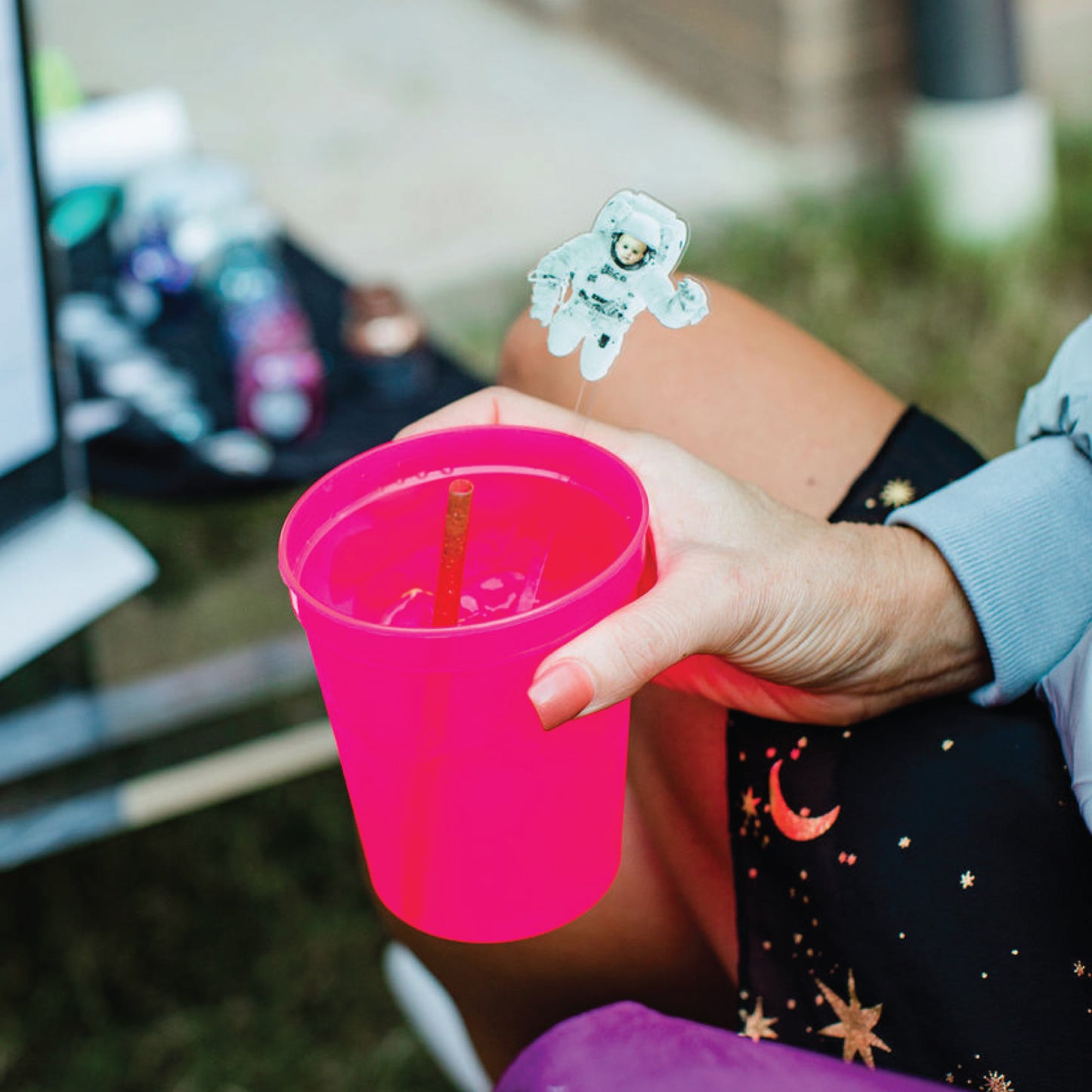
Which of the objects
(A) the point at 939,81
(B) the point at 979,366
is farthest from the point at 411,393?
(A) the point at 939,81

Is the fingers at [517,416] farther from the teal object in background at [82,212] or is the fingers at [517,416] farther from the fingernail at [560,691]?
the teal object in background at [82,212]

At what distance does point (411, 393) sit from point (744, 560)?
2.92 ft

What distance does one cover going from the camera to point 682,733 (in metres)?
0.83

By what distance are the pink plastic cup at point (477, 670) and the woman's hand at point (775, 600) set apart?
4 cm

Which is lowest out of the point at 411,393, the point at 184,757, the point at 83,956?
the point at 83,956

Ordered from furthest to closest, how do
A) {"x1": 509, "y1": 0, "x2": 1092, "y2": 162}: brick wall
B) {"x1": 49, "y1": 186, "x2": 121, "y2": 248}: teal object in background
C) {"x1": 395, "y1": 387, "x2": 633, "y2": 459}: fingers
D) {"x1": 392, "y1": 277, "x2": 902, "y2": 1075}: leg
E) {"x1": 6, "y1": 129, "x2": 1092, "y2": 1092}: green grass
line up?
1. {"x1": 509, "y1": 0, "x2": 1092, "y2": 162}: brick wall
2. {"x1": 49, "y1": 186, "x2": 121, "y2": 248}: teal object in background
3. {"x1": 6, "y1": 129, "x2": 1092, "y2": 1092}: green grass
4. {"x1": 392, "y1": 277, "x2": 902, "y2": 1075}: leg
5. {"x1": 395, "y1": 387, "x2": 633, "y2": 459}: fingers

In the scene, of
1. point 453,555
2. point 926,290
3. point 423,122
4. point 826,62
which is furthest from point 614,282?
point 423,122

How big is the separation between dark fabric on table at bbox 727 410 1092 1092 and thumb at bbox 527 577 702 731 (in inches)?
6.8

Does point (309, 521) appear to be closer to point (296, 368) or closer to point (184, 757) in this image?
point (184, 757)

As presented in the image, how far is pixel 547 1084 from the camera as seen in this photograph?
57cm

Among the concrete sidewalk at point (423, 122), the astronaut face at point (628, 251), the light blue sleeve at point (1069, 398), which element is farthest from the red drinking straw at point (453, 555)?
the concrete sidewalk at point (423, 122)

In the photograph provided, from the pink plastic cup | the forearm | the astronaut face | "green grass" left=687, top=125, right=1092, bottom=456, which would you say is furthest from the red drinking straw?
"green grass" left=687, top=125, right=1092, bottom=456

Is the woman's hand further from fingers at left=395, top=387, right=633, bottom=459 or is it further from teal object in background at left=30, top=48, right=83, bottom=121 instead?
teal object in background at left=30, top=48, right=83, bottom=121

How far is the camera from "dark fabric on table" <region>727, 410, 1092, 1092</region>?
2.04 ft
